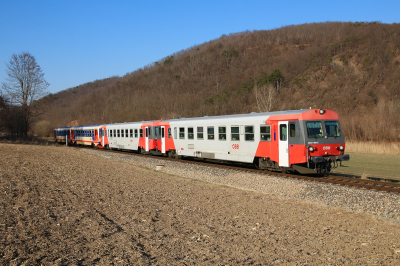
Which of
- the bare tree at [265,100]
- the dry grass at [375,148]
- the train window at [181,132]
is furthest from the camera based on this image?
the bare tree at [265,100]

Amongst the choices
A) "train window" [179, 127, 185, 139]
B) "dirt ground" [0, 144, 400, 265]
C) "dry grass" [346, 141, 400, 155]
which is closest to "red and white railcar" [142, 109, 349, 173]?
"train window" [179, 127, 185, 139]

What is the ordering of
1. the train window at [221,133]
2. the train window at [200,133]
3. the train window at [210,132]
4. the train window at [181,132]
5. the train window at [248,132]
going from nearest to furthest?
the train window at [248,132]
the train window at [221,133]
the train window at [210,132]
the train window at [200,133]
the train window at [181,132]

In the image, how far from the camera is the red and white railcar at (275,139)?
1323cm

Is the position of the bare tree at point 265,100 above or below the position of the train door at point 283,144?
above

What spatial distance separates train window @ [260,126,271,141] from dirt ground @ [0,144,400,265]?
14.5 ft

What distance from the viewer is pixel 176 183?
12883 mm

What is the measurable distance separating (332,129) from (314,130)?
100 cm

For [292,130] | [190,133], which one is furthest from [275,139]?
[190,133]

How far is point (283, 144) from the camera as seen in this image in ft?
45.8

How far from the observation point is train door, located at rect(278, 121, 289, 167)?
45.4 ft

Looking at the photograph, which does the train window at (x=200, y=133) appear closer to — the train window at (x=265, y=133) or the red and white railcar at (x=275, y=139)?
the red and white railcar at (x=275, y=139)

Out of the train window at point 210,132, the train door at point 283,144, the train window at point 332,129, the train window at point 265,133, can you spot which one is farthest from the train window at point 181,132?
the train window at point 332,129

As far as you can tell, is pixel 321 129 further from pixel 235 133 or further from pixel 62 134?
pixel 62 134

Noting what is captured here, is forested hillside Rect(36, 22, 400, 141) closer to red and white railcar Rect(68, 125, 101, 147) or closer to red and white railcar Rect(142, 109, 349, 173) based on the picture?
red and white railcar Rect(68, 125, 101, 147)
